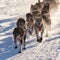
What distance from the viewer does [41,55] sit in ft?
36.3

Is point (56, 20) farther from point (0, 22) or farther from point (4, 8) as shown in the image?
point (4, 8)

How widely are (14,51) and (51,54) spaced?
53.7 inches

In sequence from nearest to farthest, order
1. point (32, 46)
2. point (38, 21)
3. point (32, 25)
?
point (32, 46) < point (38, 21) < point (32, 25)

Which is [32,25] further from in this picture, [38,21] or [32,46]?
[32,46]

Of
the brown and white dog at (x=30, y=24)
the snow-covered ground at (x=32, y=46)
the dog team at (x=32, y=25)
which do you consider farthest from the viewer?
the brown and white dog at (x=30, y=24)

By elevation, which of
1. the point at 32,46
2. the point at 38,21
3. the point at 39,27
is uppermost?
the point at 38,21

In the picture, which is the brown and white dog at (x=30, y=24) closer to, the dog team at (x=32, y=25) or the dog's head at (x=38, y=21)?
the dog team at (x=32, y=25)

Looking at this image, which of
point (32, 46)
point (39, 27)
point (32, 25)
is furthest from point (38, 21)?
point (32, 46)

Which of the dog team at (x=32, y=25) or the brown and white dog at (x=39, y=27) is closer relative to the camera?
the dog team at (x=32, y=25)

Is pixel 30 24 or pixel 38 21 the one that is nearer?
pixel 38 21

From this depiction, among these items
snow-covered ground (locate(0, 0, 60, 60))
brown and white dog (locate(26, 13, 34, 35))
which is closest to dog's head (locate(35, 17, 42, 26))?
brown and white dog (locate(26, 13, 34, 35))

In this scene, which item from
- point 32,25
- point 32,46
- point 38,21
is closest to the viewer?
point 32,46

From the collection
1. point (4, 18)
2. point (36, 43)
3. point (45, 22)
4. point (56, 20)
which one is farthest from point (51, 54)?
point (4, 18)

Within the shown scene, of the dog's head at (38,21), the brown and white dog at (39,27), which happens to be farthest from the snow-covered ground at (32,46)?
the dog's head at (38,21)
